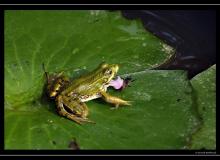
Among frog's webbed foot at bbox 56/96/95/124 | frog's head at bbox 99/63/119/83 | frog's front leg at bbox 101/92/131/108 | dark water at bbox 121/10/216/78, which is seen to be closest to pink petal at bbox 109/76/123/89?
frog's head at bbox 99/63/119/83

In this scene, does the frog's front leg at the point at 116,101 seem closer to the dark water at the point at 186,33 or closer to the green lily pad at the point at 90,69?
the green lily pad at the point at 90,69

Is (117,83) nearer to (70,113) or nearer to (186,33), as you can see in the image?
(70,113)

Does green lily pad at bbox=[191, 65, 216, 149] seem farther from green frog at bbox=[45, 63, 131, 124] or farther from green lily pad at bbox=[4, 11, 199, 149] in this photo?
green frog at bbox=[45, 63, 131, 124]

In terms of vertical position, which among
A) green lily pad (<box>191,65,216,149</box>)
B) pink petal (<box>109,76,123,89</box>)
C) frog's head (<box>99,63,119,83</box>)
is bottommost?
green lily pad (<box>191,65,216,149</box>)

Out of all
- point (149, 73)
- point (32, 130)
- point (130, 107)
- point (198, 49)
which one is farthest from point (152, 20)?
point (32, 130)

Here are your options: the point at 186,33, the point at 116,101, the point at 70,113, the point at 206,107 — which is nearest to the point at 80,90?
the point at 70,113

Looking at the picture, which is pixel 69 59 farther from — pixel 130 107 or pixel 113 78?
pixel 130 107
